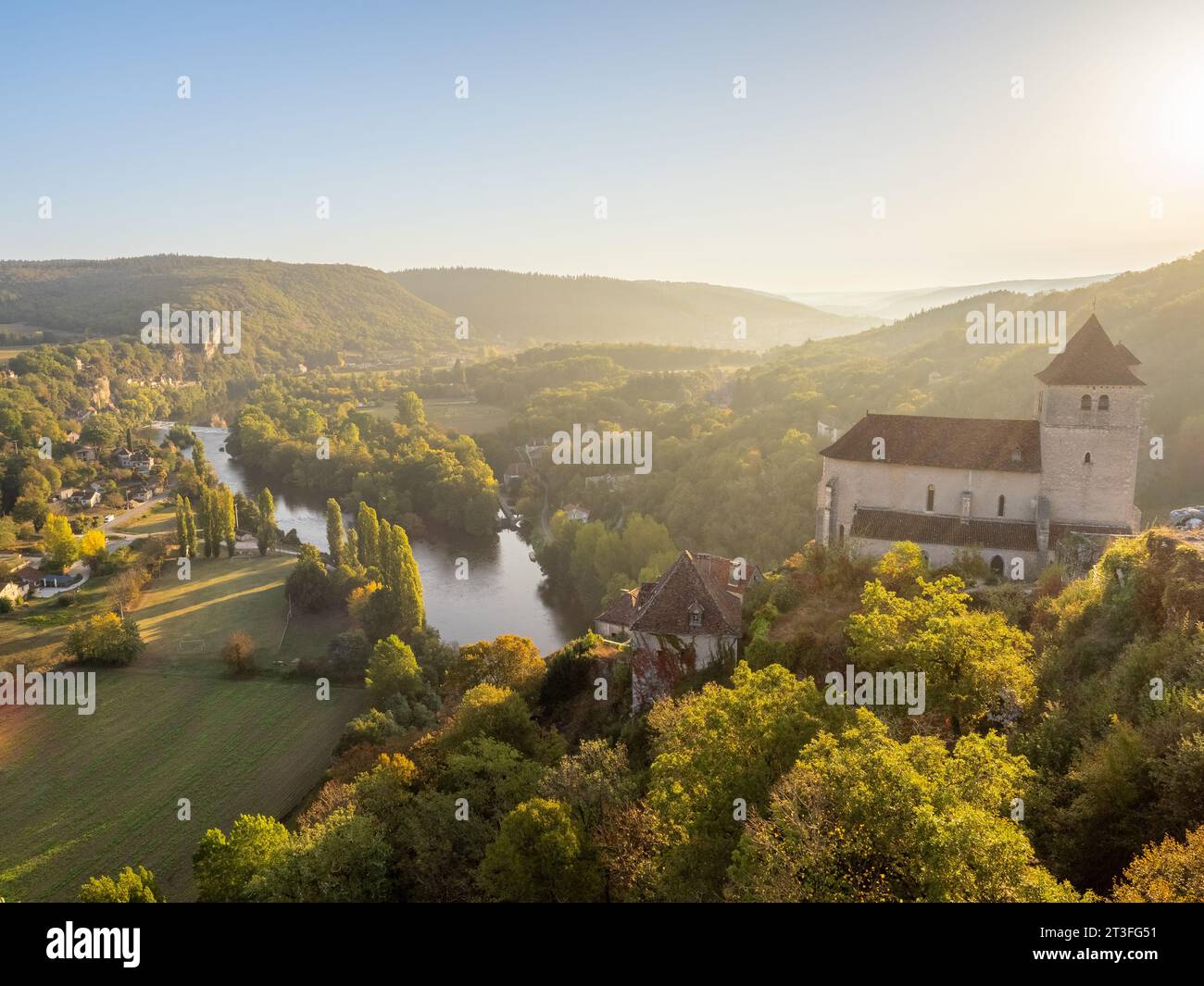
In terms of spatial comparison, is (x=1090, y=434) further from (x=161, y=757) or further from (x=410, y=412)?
(x=410, y=412)

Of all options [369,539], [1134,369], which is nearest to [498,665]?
[369,539]

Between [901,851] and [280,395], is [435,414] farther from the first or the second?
Answer: [901,851]

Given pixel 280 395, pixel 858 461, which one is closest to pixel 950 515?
pixel 858 461

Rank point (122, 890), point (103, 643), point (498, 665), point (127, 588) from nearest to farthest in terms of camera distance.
Result: point (122, 890)
point (498, 665)
point (103, 643)
point (127, 588)

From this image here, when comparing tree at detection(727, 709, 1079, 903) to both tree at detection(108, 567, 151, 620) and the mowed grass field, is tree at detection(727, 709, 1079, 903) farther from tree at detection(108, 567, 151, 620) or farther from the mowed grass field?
tree at detection(108, 567, 151, 620)

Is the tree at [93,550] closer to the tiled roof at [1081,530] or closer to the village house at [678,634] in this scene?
the village house at [678,634]

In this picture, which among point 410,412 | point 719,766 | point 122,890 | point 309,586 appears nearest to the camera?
point 719,766
